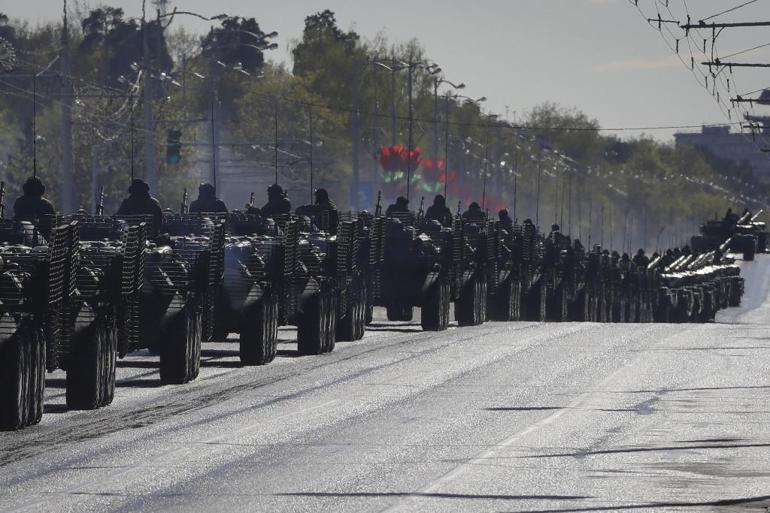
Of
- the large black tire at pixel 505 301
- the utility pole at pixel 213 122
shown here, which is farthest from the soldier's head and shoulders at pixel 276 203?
the large black tire at pixel 505 301

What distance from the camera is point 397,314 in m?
44.1

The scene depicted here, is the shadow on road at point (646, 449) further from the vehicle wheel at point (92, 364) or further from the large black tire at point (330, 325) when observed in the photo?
the large black tire at point (330, 325)

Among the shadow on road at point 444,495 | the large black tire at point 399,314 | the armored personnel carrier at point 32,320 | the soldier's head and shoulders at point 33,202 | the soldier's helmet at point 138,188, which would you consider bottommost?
the shadow on road at point 444,495

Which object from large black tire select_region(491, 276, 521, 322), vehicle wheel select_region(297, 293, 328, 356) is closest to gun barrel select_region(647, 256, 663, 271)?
large black tire select_region(491, 276, 521, 322)

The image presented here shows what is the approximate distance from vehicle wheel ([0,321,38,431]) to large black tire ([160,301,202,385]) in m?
4.86

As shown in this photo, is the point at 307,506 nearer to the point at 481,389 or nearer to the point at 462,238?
the point at 481,389

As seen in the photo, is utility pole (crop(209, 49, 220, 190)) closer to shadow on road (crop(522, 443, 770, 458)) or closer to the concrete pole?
the concrete pole

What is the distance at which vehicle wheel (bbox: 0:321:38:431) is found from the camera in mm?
19047

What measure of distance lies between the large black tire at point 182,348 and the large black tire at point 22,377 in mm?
4638

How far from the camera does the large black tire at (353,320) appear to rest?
34250 millimetres

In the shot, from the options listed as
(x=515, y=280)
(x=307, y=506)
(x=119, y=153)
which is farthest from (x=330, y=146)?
(x=307, y=506)

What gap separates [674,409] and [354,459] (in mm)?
6067

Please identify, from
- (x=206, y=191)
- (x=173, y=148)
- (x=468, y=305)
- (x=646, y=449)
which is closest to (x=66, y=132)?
(x=173, y=148)

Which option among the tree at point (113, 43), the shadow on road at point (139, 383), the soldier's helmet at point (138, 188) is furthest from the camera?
the tree at point (113, 43)
